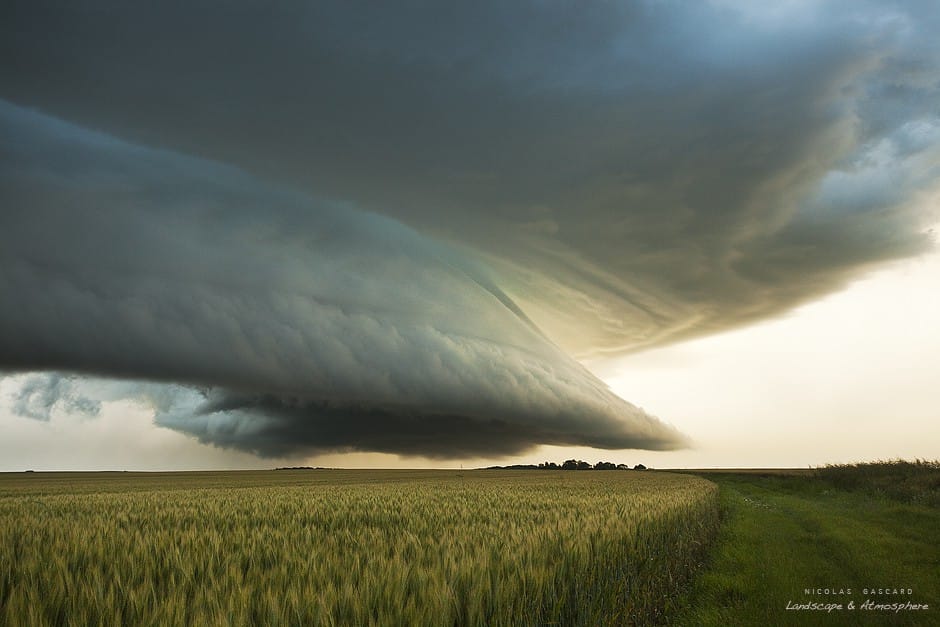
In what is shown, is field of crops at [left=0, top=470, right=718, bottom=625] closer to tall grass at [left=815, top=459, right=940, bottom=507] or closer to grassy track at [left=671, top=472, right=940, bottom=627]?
grassy track at [left=671, top=472, right=940, bottom=627]

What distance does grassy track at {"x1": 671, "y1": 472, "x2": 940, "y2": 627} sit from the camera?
29.0ft

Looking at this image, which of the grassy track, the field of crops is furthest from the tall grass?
the field of crops

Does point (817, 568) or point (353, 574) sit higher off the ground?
point (353, 574)

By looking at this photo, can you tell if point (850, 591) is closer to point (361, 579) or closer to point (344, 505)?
point (361, 579)

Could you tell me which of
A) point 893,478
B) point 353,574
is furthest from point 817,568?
point 893,478

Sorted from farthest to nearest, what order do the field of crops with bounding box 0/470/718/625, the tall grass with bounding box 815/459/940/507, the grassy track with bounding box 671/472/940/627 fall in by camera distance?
the tall grass with bounding box 815/459/940/507 → the grassy track with bounding box 671/472/940/627 → the field of crops with bounding box 0/470/718/625

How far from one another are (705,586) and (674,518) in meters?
1.57

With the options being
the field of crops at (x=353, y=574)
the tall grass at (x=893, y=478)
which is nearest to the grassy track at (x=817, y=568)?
the field of crops at (x=353, y=574)

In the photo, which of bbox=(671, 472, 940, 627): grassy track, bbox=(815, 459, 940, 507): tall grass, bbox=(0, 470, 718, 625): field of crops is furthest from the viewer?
bbox=(815, 459, 940, 507): tall grass

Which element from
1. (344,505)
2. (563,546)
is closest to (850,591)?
(563,546)

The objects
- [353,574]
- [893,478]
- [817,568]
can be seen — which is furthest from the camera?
[893,478]

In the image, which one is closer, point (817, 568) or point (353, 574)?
point (353, 574)

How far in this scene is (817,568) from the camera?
12219mm

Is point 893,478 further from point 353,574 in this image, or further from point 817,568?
point 353,574
